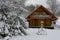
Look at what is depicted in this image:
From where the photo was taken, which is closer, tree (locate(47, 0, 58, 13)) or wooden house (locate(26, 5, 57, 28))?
wooden house (locate(26, 5, 57, 28))

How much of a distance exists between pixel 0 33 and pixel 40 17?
1805 centimetres

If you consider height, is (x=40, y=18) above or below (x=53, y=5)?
below

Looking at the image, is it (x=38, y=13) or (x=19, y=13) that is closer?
(x=19, y=13)

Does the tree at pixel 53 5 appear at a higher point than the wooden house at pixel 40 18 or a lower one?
higher

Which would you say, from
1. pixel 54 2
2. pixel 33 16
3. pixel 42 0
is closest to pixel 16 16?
pixel 33 16

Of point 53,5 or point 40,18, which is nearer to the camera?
point 40,18

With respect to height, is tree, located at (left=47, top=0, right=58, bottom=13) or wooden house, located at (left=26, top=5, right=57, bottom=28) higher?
tree, located at (left=47, top=0, right=58, bottom=13)

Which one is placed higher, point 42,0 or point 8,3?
point 42,0

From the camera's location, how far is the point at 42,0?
6625 centimetres

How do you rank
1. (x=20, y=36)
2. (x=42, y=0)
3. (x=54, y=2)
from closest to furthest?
1. (x=20, y=36)
2. (x=54, y=2)
3. (x=42, y=0)

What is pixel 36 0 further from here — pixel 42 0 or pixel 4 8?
pixel 4 8

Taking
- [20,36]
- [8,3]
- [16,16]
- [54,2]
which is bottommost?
[20,36]

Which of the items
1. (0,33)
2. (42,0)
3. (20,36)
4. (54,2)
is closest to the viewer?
(0,33)

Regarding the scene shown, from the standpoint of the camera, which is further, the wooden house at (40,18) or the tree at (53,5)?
the tree at (53,5)
